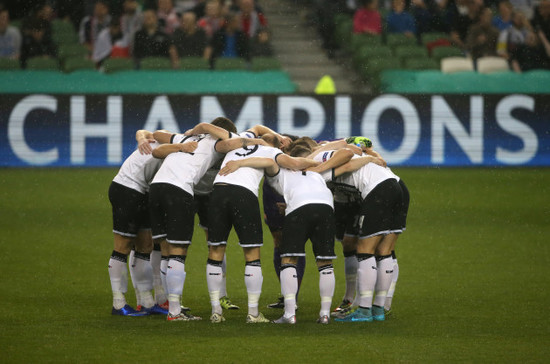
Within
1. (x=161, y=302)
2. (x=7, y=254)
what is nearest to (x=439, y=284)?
(x=161, y=302)

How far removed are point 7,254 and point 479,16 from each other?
14.8m

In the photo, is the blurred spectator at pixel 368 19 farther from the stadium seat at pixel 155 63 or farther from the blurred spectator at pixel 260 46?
the stadium seat at pixel 155 63

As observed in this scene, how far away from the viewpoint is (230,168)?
8.95 m

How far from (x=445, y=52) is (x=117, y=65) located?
784 centimetres

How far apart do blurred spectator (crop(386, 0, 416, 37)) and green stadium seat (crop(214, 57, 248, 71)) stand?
4259 millimetres

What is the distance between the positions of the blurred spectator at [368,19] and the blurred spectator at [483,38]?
2.26 metres

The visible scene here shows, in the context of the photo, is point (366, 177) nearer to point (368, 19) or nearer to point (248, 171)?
point (248, 171)

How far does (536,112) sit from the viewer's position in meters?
19.9

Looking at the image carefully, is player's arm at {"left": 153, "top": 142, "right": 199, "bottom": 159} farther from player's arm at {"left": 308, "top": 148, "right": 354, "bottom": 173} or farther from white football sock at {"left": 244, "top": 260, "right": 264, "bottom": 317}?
white football sock at {"left": 244, "top": 260, "right": 264, "bottom": 317}

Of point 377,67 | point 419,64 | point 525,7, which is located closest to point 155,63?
point 377,67

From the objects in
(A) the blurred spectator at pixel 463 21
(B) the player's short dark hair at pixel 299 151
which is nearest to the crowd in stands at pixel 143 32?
(A) the blurred spectator at pixel 463 21

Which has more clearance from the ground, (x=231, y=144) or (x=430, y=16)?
(x=430, y=16)

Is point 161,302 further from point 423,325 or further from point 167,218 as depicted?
point 423,325

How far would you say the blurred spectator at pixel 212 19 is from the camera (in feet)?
73.6
